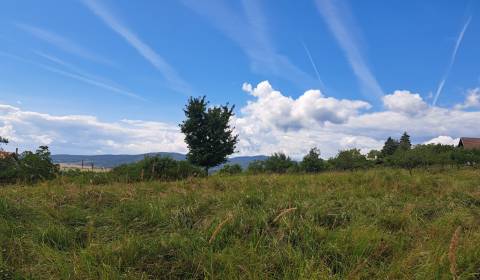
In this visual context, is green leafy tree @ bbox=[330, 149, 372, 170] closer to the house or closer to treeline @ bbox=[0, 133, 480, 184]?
treeline @ bbox=[0, 133, 480, 184]

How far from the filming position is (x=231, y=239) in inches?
148

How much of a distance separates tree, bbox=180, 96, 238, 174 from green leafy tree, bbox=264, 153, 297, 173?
393 cm

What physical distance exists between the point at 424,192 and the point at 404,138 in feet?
267

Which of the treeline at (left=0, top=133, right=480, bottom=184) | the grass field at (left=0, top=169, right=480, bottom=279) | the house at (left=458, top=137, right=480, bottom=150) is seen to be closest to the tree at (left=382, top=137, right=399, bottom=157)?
the house at (left=458, top=137, right=480, bottom=150)

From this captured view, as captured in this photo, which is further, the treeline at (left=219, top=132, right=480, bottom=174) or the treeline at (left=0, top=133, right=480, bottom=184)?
the treeline at (left=219, top=132, right=480, bottom=174)

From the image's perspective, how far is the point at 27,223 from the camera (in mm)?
4465

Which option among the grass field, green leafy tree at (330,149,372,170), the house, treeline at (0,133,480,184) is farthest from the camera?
the house

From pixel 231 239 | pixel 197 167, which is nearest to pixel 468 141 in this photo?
pixel 197 167

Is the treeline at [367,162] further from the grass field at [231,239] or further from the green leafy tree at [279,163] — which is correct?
the grass field at [231,239]

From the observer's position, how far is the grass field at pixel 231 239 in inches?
122

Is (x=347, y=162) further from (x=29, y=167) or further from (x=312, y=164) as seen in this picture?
(x=29, y=167)

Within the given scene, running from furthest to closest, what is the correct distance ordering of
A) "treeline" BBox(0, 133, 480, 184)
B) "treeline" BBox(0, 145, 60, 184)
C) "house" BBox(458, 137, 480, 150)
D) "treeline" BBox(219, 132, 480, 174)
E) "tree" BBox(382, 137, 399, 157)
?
"tree" BBox(382, 137, 399, 157), "house" BBox(458, 137, 480, 150), "treeline" BBox(219, 132, 480, 174), "treeline" BBox(0, 145, 60, 184), "treeline" BBox(0, 133, 480, 184)

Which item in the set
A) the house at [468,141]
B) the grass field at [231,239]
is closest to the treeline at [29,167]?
the grass field at [231,239]

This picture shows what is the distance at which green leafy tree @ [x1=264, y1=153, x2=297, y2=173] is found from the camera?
2998cm
